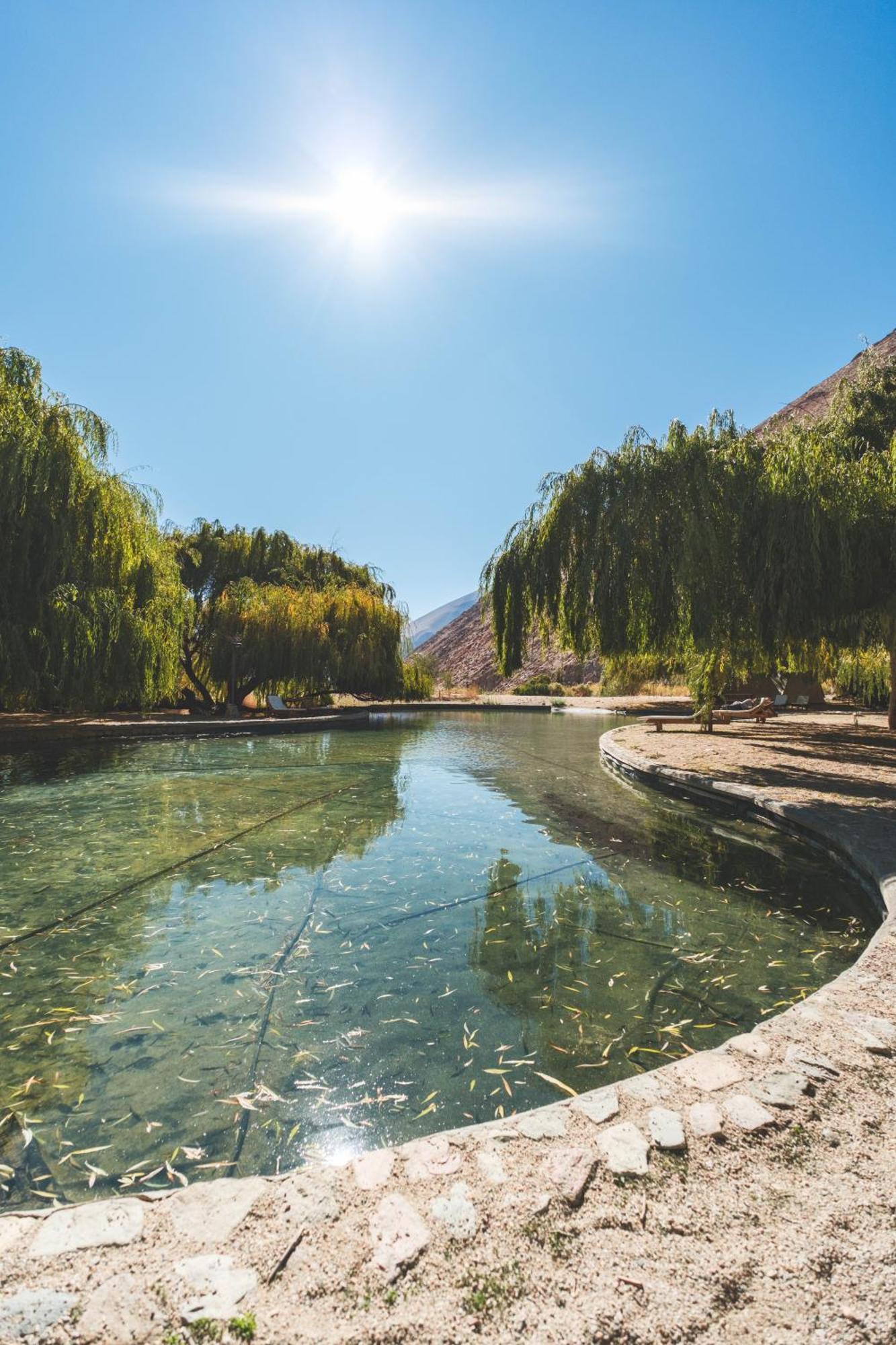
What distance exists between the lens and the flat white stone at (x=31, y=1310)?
1188mm

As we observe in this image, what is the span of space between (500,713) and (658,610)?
1747 cm

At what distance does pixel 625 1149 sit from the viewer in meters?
1.67

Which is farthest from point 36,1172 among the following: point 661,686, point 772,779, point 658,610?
point 661,686

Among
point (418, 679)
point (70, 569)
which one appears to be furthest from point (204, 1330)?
point (418, 679)

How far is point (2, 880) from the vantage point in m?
4.67

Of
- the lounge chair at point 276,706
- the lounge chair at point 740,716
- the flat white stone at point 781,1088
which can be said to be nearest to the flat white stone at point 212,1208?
the flat white stone at point 781,1088

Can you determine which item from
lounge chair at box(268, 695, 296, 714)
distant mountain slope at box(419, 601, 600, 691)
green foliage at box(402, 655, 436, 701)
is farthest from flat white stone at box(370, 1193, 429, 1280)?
distant mountain slope at box(419, 601, 600, 691)

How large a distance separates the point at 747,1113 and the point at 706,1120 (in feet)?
0.47

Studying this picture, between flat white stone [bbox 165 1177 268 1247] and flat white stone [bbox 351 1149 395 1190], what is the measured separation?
0.24 m

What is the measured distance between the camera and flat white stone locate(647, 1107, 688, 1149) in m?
1.69

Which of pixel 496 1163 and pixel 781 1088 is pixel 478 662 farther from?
pixel 496 1163

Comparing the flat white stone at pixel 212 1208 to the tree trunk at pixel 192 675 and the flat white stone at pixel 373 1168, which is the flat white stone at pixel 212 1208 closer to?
the flat white stone at pixel 373 1168

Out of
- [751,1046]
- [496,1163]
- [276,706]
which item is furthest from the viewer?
[276,706]

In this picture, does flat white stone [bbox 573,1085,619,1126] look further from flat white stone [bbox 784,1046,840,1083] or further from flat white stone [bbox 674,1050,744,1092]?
flat white stone [bbox 784,1046,840,1083]
